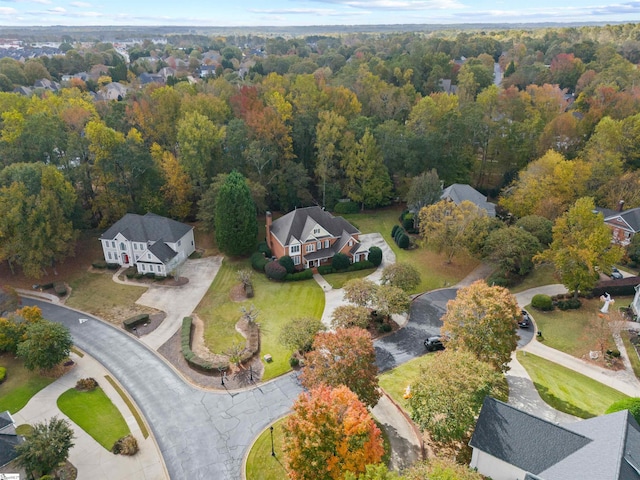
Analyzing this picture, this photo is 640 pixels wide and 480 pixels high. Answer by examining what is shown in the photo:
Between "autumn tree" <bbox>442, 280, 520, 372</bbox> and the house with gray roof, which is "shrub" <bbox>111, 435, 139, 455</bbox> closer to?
the house with gray roof

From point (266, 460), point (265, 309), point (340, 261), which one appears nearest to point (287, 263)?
point (340, 261)

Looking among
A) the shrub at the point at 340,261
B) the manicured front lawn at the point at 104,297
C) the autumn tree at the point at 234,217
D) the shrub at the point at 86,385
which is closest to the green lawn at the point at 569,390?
the shrub at the point at 340,261

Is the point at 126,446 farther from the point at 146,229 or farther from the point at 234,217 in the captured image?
the point at 146,229

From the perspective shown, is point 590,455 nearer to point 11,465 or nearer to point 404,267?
point 404,267

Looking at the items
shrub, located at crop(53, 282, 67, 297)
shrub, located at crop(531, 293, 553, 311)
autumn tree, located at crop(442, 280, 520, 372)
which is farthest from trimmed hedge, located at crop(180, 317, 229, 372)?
shrub, located at crop(531, 293, 553, 311)

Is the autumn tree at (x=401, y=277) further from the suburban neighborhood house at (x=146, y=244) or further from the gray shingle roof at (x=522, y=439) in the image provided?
the suburban neighborhood house at (x=146, y=244)

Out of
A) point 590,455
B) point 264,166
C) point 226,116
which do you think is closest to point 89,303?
point 264,166
